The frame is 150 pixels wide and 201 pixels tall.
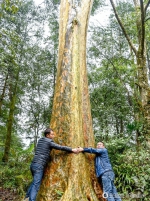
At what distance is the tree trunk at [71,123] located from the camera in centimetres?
438

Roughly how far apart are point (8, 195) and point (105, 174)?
157 inches

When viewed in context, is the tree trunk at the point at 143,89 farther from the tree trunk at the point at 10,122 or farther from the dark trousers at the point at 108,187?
the tree trunk at the point at 10,122

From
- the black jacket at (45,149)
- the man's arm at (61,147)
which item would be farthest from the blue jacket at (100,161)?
the black jacket at (45,149)

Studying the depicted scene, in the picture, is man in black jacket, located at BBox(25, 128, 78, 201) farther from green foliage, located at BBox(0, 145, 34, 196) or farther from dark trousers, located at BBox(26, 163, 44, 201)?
green foliage, located at BBox(0, 145, 34, 196)

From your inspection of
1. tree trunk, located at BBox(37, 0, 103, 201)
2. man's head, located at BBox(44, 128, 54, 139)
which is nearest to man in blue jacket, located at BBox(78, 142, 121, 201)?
tree trunk, located at BBox(37, 0, 103, 201)

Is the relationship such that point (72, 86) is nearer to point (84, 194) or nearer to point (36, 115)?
point (84, 194)

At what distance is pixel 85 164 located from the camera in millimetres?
4672

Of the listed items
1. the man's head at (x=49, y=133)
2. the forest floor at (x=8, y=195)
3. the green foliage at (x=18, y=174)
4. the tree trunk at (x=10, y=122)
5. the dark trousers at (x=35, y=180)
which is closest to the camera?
the dark trousers at (x=35, y=180)

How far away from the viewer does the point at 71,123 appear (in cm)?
498

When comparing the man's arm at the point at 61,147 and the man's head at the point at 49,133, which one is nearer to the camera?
the man's arm at the point at 61,147

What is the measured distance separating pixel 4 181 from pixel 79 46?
5891mm

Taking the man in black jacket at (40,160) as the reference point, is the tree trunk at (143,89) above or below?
above

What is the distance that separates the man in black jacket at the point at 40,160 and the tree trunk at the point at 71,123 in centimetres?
15

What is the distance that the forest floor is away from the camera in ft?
21.7
